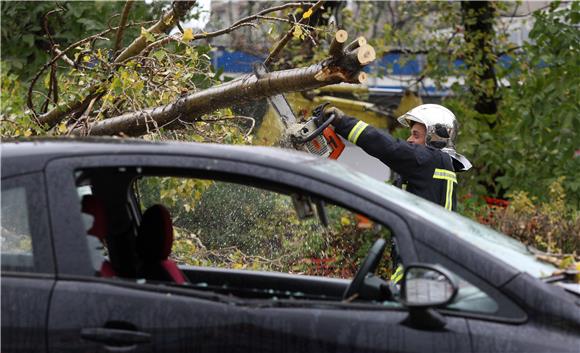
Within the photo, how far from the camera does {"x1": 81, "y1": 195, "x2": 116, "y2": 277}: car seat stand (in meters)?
3.94

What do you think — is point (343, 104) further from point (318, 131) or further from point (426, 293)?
point (426, 293)

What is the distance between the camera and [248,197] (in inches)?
330

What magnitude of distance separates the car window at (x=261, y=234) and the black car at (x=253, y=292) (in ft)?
11.8

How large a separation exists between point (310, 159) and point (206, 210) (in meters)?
4.42

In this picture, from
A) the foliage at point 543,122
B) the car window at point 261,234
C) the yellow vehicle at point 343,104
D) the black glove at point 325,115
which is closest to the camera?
the black glove at point 325,115

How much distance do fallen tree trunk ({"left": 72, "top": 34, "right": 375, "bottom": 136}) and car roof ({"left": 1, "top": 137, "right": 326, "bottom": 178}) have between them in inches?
95.0

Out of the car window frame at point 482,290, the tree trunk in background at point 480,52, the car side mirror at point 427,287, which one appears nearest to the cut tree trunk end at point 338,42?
the car window frame at point 482,290

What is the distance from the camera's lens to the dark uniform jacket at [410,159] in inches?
247

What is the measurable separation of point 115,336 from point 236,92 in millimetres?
3748

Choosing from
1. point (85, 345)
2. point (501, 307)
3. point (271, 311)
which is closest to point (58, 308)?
point (85, 345)

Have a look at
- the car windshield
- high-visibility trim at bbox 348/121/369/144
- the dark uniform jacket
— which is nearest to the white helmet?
the dark uniform jacket

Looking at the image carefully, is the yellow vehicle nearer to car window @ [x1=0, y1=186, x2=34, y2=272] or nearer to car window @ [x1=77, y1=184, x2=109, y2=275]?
car window @ [x1=77, y1=184, x2=109, y2=275]

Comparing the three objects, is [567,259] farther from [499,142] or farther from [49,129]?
[499,142]

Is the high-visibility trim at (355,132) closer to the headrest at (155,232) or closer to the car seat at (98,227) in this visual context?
the headrest at (155,232)
